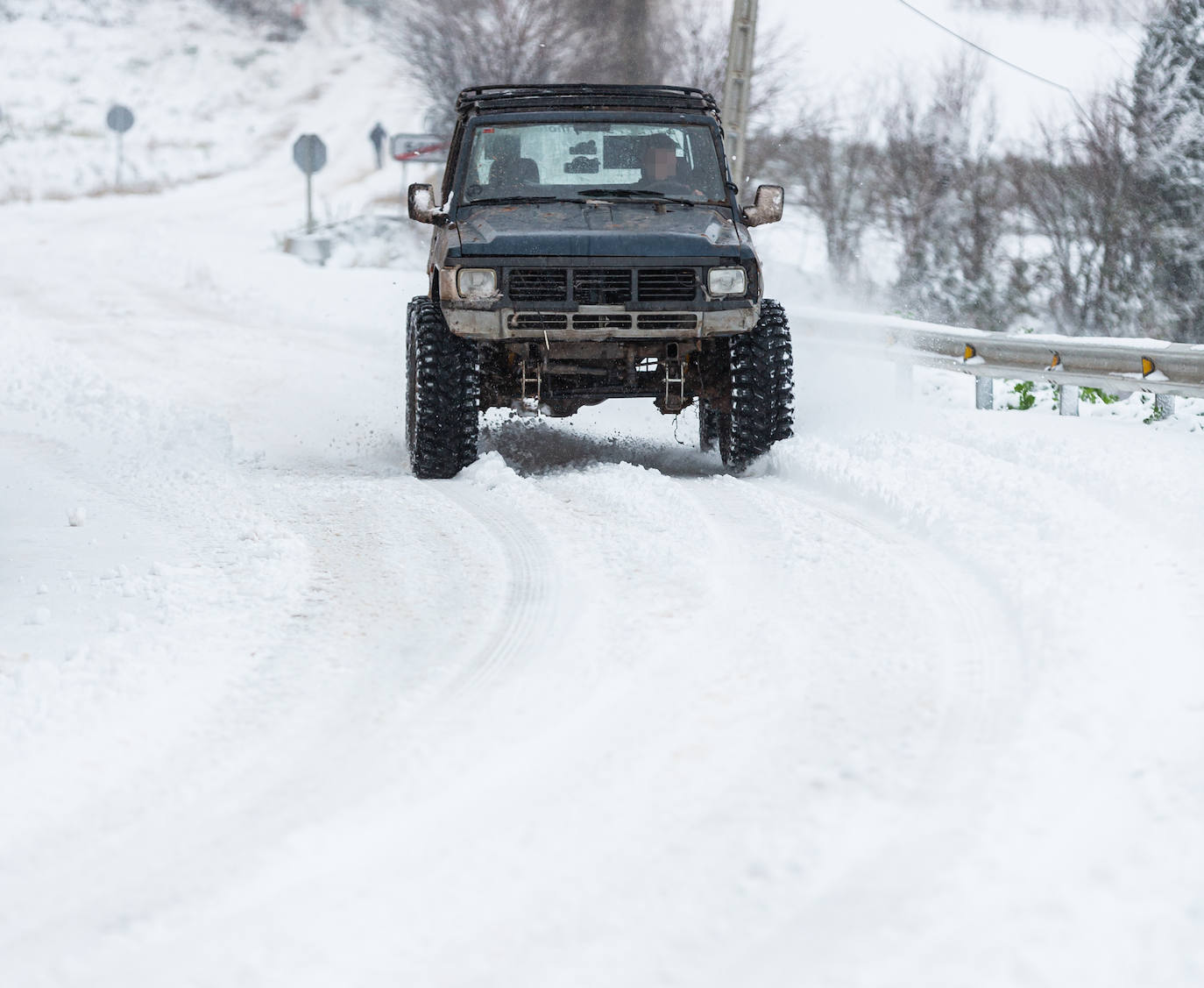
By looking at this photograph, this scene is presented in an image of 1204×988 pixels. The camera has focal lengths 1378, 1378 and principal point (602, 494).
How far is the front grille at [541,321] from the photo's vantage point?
7070mm

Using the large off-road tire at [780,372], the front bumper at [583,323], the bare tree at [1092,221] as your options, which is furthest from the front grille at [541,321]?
the bare tree at [1092,221]

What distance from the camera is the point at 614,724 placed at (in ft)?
11.2

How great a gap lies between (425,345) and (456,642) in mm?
3388

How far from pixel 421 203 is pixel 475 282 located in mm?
818

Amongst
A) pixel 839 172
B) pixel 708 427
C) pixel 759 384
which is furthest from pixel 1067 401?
pixel 839 172

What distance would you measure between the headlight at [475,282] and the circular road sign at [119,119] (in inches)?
1214

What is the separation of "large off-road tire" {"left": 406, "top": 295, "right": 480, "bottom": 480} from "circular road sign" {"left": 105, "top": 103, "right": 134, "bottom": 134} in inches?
1204

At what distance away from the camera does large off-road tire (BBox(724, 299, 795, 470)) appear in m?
7.45

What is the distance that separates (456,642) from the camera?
164 inches

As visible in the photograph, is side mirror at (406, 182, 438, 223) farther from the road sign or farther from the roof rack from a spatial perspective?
the road sign

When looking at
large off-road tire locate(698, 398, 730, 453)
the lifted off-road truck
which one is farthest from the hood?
large off-road tire locate(698, 398, 730, 453)

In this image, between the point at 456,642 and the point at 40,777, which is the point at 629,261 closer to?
the point at 456,642

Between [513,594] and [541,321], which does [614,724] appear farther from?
[541,321]

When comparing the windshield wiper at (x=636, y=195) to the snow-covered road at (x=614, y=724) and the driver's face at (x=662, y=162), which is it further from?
the snow-covered road at (x=614, y=724)
